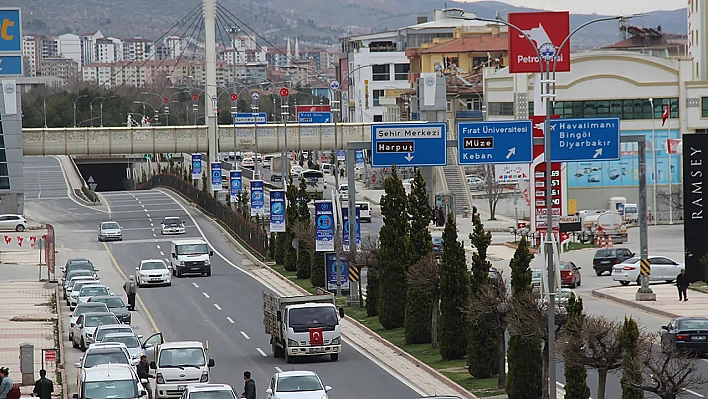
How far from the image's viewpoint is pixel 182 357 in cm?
3030

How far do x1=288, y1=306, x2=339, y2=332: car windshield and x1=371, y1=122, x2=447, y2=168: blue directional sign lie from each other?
345 inches

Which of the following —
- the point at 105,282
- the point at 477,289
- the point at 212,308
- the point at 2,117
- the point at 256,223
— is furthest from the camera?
the point at 2,117

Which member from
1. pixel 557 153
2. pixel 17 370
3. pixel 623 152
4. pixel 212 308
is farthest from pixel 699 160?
pixel 623 152

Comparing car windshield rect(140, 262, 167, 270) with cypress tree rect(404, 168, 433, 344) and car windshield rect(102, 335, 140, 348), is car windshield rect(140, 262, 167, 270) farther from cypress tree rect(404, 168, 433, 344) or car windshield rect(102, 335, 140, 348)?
car windshield rect(102, 335, 140, 348)

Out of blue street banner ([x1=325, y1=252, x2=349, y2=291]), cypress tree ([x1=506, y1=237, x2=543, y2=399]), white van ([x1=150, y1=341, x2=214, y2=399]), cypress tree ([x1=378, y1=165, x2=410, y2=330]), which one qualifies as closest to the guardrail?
blue street banner ([x1=325, y1=252, x2=349, y2=291])

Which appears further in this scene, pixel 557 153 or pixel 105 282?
pixel 105 282

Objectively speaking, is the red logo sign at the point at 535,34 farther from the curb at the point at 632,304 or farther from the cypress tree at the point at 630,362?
the cypress tree at the point at 630,362

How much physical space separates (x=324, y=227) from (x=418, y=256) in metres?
11.6

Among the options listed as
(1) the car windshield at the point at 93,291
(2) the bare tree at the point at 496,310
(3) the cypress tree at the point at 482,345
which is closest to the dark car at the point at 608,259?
(1) the car windshield at the point at 93,291

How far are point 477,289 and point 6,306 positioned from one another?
25.8 metres

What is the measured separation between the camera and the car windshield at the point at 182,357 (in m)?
30.0

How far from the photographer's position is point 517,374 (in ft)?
Answer: 91.6

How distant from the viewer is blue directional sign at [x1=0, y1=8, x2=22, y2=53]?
36.7m

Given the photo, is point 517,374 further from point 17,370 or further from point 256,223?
point 256,223
